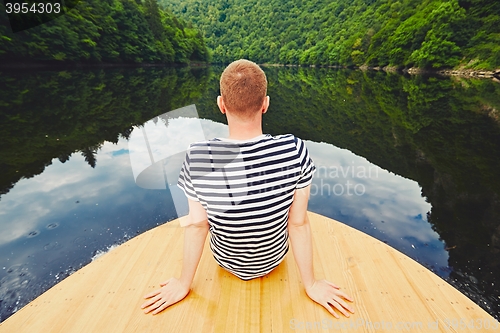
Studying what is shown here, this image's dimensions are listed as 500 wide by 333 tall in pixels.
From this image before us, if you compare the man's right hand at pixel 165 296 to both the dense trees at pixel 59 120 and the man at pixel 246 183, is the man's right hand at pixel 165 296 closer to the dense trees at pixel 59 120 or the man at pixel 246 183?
the man at pixel 246 183

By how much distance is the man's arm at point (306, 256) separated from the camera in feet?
5.21

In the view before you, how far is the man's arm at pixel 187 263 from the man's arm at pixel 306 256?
580 mm

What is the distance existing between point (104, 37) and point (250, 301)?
1862 inches

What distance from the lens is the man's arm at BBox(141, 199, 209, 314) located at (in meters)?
1.57

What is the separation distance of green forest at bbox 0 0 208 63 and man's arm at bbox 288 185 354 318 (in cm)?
3386

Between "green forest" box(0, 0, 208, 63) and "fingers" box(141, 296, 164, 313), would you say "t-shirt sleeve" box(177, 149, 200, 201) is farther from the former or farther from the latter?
"green forest" box(0, 0, 208, 63)

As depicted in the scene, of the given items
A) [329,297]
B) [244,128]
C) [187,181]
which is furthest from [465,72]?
[187,181]

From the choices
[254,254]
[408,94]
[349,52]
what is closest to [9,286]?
[254,254]

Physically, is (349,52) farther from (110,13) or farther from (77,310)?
(77,310)

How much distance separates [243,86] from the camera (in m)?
1.22

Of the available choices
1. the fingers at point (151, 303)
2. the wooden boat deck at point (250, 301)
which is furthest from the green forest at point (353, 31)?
the fingers at point (151, 303)

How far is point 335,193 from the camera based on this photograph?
560cm

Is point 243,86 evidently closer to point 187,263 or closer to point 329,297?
point 187,263

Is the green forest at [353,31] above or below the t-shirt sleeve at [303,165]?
above
